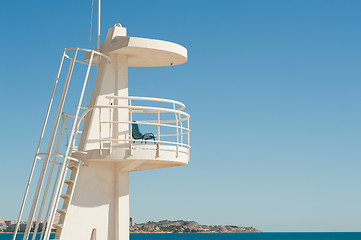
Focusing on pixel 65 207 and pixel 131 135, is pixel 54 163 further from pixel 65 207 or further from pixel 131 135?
pixel 131 135

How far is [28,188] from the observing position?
14812mm

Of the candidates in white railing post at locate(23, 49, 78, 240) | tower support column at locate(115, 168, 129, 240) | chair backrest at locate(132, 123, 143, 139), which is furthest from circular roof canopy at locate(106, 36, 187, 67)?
tower support column at locate(115, 168, 129, 240)

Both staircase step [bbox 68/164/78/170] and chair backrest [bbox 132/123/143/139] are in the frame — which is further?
chair backrest [bbox 132/123/143/139]

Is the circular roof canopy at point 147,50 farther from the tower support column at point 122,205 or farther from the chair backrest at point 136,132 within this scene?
the tower support column at point 122,205

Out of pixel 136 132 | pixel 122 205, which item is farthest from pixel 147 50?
pixel 122 205

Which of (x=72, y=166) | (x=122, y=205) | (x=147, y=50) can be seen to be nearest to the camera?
(x=72, y=166)

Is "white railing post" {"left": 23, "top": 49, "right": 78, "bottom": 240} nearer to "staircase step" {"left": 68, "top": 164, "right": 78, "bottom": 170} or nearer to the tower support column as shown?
"staircase step" {"left": 68, "top": 164, "right": 78, "bottom": 170}

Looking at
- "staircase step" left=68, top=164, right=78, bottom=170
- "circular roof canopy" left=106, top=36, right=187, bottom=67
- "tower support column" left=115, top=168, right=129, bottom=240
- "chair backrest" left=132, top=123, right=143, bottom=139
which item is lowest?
"tower support column" left=115, top=168, right=129, bottom=240

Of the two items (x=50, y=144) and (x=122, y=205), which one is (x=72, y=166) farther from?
(x=122, y=205)

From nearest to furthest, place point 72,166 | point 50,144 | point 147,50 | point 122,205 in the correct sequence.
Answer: point 50,144, point 72,166, point 122,205, point 147,50

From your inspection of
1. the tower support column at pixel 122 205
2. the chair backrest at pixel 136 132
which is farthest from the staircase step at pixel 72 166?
the chair backrest at pixel 136 132

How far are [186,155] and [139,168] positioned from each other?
1543mm

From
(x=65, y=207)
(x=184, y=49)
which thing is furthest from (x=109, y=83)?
(x=65, y=207)

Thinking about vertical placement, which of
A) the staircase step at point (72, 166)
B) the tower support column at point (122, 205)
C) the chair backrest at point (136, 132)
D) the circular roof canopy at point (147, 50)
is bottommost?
the tower support column at point (122, 205)
